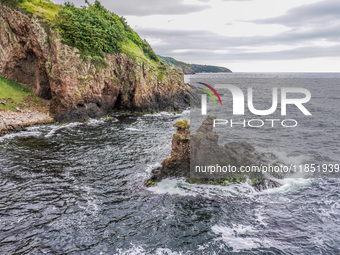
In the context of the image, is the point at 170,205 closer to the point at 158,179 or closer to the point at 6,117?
the point at 158,179

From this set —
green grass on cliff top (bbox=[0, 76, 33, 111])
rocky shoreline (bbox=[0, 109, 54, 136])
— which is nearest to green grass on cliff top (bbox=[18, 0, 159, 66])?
green grass on cliff top (bbox=[0, 76, 33, 111])

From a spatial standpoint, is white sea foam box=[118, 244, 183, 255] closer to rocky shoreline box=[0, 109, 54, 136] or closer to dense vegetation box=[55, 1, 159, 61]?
rocky shoreline box=[0, 109, 54, 136]

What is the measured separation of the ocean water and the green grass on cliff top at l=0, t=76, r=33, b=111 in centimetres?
1517

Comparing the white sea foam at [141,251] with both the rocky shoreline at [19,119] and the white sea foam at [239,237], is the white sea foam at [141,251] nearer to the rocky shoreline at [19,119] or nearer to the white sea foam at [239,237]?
the white sea foam at [239,237]

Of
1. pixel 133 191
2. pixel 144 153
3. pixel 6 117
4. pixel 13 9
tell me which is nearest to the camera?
pixel 133 191

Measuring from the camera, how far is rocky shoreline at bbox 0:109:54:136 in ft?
109

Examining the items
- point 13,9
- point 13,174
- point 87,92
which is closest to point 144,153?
point 13,174

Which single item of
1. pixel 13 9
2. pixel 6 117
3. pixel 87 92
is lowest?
pixel 6 117

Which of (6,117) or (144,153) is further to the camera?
(6,117)

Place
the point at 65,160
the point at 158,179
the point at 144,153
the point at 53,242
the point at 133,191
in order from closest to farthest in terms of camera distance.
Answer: the point at 53,242 < the point at 133,191 < the point at 158,179 < the point at 65,160 < the point at 144,153

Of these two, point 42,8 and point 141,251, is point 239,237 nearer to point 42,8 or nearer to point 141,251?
point 141,251

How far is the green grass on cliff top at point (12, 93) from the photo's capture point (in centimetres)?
3738

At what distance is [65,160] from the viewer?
24.0 metres

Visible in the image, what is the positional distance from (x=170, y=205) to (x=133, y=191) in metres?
3.50
